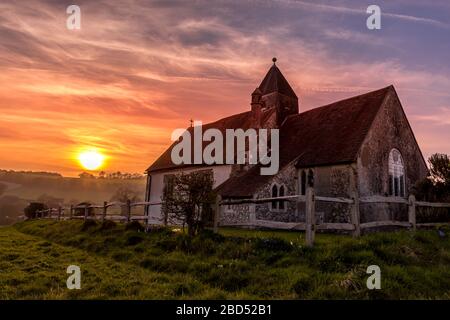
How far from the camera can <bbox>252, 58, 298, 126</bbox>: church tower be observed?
30.1m

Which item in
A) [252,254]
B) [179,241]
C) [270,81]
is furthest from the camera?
[270,81]

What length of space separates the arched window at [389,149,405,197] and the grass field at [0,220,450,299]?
31.2 feet

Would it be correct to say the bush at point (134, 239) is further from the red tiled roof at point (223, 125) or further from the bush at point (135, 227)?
the red tiled roof at point (223, 125)

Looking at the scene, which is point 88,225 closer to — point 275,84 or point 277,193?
point 277,193

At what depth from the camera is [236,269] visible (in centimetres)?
873

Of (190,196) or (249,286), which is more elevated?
(190,196)

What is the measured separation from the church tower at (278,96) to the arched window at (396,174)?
9.66 meters

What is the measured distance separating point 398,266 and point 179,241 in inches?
255


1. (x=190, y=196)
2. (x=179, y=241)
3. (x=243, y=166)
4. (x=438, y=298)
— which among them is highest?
(x=243, y=166)

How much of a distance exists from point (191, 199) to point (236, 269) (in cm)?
435

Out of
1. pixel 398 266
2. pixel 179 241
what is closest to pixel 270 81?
pixel 179 241

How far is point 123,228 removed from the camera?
1570 cm

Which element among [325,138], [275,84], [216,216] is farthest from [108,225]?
[275,84]

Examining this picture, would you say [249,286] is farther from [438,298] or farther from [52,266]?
[52,266]
